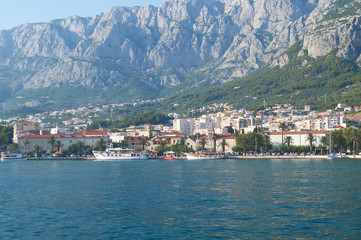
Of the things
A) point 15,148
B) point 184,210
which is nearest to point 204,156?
point 15,148

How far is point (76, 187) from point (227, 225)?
28.1m

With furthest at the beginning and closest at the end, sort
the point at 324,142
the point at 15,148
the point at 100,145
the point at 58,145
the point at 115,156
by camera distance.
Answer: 1. the point at 58,145
2. the point at 15,148
3. the point at 100,145
4. the point at 115,156
5. the point at 324,142

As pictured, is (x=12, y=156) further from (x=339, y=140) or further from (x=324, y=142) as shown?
(x=339, y=140)

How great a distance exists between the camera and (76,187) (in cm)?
5506

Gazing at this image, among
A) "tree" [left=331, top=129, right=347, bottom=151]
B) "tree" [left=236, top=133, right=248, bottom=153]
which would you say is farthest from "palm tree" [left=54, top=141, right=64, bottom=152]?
"tree" [left=331, top=129, right=347, bottom=151]


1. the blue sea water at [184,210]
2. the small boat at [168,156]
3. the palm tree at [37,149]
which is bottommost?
the blue sea water at [184,210]

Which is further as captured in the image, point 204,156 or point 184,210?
point 204,156

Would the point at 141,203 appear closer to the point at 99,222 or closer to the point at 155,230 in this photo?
the point at 99,222

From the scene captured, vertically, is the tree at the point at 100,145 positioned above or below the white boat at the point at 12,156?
above

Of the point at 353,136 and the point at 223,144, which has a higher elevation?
the point at 353,136

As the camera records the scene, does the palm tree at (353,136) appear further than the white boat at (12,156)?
No

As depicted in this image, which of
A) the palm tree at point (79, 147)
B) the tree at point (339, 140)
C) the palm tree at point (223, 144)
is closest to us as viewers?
the tree at point (339, 140)

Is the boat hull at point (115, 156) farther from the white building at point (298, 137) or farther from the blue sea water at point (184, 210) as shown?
the blue sea water at point (184, 210)

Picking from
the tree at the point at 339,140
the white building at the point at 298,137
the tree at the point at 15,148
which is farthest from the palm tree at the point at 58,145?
the tree at the point at 339,140
